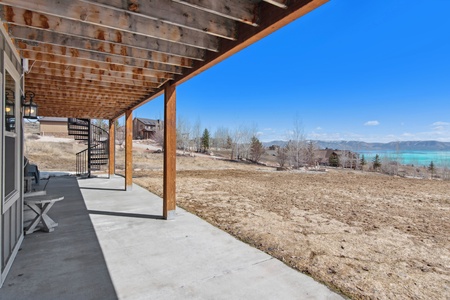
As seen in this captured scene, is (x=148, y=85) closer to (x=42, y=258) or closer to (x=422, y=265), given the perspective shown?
(x=42, y=258)

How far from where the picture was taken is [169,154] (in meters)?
4.23

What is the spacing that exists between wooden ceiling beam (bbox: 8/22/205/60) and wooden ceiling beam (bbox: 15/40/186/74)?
0.89 ft

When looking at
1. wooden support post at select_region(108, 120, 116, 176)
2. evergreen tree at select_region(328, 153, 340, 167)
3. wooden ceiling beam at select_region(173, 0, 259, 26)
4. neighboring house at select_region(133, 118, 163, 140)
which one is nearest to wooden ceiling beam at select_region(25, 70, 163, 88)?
wooden ceiling beam at select_region(173, 0, 259, 26)

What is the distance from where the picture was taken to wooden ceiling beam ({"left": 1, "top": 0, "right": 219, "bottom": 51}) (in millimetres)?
1924

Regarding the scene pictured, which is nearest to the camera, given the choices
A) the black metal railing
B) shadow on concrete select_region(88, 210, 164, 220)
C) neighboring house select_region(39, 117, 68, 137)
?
shadow on concrete select_region(88, 210, 164, 220)

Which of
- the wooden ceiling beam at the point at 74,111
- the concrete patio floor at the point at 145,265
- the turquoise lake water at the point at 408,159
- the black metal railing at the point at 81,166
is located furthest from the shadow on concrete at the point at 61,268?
the turquoise lake water at the point at 408,159

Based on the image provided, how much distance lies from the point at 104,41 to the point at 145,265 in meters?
2.51

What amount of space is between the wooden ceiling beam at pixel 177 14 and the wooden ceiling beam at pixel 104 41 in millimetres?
695

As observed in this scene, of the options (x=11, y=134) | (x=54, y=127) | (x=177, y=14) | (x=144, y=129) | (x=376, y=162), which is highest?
(x=144, y=129)

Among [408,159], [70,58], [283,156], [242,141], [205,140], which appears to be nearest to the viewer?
[70,58]

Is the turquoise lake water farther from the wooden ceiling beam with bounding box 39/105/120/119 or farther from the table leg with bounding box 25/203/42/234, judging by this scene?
the table leg with bounding box 25/203/42/234

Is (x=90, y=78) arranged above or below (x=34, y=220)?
above

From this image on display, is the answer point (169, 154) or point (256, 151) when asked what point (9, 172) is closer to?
point (169, 154)

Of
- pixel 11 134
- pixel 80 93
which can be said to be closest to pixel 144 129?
pixel 80 93
